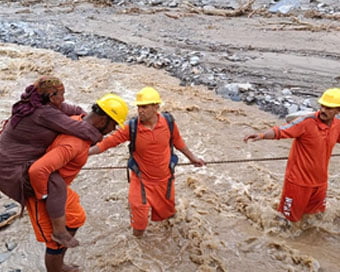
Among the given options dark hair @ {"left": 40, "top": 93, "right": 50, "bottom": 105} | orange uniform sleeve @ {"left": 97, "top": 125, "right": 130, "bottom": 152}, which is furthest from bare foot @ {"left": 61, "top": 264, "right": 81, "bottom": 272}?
dark hair @ {"left": 40, "top": 93, "right": 50, "bottom": 105}

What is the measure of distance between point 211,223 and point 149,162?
1.49 meters

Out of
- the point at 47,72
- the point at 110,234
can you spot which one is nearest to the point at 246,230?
the point at 110,234

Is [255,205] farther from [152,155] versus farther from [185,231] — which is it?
[152,155]

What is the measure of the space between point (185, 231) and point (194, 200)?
795 mm

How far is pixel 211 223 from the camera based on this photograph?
509 cm

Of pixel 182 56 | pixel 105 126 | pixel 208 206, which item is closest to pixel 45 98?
pixel 105 126

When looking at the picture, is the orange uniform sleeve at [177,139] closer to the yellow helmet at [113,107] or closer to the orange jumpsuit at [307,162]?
the orange jumpsuit at [307,162]

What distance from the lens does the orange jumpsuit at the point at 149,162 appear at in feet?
12.8

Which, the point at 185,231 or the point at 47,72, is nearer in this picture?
the point at 185,231

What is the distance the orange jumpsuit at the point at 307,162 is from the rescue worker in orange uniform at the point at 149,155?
3.05 feet

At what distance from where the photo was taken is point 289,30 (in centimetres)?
1308

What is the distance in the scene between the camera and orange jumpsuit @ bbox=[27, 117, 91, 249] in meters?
2.79

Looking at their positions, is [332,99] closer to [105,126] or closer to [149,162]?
[149,162]

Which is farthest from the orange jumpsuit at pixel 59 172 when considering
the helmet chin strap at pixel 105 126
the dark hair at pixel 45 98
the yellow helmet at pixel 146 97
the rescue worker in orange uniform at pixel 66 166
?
the yellow helmet at pixel 146 97
